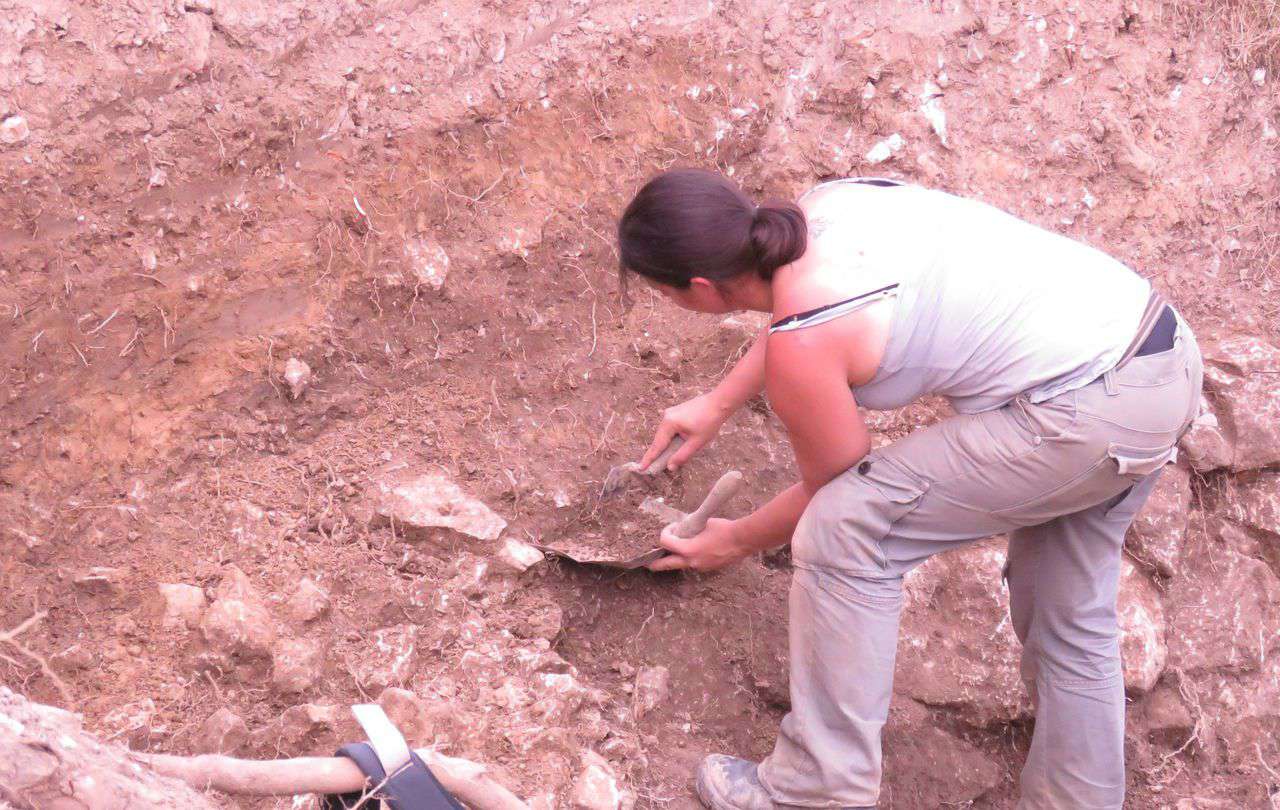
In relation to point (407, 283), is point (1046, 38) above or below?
above

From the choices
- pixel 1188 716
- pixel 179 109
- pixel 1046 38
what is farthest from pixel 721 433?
pixel 1046 38

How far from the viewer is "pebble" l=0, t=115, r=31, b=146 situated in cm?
233

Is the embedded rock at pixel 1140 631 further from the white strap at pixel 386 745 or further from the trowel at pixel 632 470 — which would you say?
the white strap at pixel 386 745

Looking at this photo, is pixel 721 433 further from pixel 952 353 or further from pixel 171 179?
pixel 171 179

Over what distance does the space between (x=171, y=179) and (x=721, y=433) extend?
155 cm

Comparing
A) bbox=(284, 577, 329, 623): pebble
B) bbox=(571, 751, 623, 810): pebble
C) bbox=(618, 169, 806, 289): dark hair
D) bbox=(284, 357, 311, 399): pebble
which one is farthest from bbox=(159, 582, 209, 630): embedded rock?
bbox=(618, 169, 806, 289): dark hair

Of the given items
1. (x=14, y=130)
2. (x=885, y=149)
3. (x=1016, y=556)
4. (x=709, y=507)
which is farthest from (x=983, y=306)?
(x=14, y=130)

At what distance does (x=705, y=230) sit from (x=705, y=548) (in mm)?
873

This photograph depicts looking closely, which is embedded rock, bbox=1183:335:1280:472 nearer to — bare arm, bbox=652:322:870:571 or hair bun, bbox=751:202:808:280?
bare arm, bbox=652:322:870:571

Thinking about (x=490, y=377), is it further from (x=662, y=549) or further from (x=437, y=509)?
(x=662, y=549)

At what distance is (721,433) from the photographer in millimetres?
2887

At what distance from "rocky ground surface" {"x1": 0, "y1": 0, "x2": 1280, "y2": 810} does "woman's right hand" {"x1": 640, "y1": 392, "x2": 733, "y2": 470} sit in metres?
0.28

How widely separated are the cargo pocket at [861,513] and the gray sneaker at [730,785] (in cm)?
51

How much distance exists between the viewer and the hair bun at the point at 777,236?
5.59 ft
